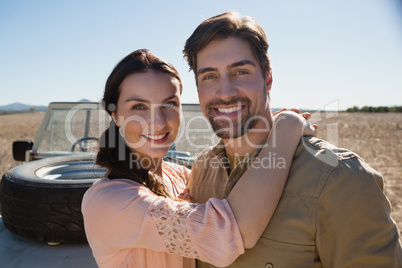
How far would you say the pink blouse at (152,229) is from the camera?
1347 mm

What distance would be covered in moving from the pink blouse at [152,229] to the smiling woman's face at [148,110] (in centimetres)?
28

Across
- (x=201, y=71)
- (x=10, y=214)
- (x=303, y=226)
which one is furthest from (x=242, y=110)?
(x=10, y=214)

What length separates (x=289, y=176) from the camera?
1468 millimetres

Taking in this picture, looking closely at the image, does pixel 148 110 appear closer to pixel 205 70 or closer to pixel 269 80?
pixel 205 70

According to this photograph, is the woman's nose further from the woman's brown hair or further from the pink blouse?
the pink blouse

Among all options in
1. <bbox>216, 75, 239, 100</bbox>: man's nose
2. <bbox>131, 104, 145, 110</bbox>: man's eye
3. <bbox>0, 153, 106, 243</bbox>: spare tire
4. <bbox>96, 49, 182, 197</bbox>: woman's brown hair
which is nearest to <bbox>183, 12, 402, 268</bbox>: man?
<bbox>216, 75, 239, 100</bbox>: man's nose

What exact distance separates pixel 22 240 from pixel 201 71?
70.3 inches

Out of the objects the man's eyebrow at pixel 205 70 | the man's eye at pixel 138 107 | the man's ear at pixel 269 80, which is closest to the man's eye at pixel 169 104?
the man's eye at pixel 138 107

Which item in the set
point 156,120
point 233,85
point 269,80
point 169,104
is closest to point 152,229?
point 156,120

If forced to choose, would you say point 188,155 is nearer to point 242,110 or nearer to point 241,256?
point 242,110

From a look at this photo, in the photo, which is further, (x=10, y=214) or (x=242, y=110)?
(x=10, y=214)

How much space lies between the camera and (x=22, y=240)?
2322 mm

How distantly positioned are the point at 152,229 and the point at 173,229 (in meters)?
0.10

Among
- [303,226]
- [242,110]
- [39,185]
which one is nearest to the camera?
[303,226]
